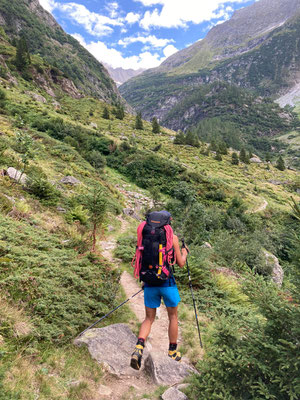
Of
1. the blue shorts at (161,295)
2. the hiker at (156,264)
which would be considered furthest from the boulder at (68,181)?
the blue shorts at (161,295)

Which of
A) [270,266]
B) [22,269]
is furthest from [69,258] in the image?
[270,266]

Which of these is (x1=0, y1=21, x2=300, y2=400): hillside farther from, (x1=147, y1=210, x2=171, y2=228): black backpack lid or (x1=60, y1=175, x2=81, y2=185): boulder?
(x1=147, y1=210, x2=171, y2=228): black backpack lid

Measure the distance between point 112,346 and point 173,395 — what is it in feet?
4.28

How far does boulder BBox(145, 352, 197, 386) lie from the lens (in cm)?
339

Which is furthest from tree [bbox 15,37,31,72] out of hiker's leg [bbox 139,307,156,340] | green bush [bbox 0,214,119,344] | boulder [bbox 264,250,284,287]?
hiker's leg [bbox 139,307,156,340]

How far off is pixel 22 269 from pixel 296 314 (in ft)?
15.2

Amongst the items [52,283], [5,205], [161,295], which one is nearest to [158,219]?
[161,295]

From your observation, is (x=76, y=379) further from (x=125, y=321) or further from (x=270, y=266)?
(x=270, y=266)

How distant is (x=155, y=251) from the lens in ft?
10.9

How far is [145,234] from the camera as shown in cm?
341

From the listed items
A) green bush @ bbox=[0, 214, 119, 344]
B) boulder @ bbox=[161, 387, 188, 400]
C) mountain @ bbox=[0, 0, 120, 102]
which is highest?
mountain @ bbox=[0, 0, 120, 102]

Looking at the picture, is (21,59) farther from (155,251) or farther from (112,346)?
(112,346)

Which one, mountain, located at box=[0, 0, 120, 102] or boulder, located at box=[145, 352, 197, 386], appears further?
mountain, located at box=[0, 0, 120, 102]

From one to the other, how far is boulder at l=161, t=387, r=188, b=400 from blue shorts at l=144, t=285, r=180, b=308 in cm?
108
